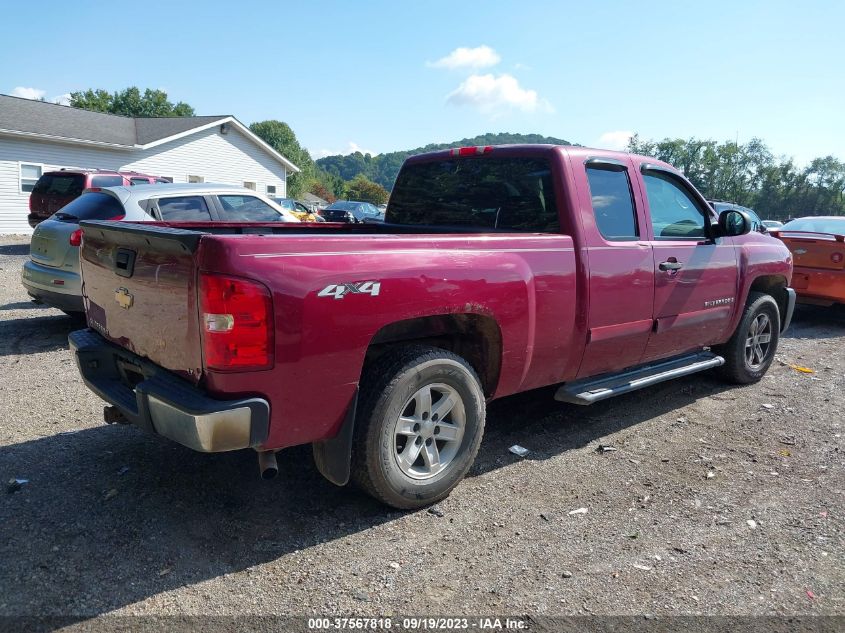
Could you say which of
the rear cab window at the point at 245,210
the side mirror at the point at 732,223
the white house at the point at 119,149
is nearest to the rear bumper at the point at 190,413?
the side mirror at the point at 732,223

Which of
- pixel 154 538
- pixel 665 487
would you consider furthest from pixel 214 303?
pixel 665 487

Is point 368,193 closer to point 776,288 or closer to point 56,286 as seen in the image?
point 56,286

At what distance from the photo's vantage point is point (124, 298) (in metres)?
3.27

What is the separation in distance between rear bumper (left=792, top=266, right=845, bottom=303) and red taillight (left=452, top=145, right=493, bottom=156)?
6762 mm

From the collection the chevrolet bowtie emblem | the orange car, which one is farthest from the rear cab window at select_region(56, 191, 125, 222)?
the orange car

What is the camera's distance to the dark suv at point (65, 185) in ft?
47.0

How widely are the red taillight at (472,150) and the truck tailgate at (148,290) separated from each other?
2367mm

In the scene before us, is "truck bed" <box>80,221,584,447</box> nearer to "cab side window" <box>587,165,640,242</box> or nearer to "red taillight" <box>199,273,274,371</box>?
"red taillight" <box>199,273,274,371</box>

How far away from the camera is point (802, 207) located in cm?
8488

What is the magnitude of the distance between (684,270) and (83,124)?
26081 mm

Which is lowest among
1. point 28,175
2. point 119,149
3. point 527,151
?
point 527,151

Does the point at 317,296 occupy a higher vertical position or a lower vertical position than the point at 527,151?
lower

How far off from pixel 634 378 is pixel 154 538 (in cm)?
332

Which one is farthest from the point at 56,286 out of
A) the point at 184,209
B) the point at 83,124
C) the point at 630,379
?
the point at 83,124
